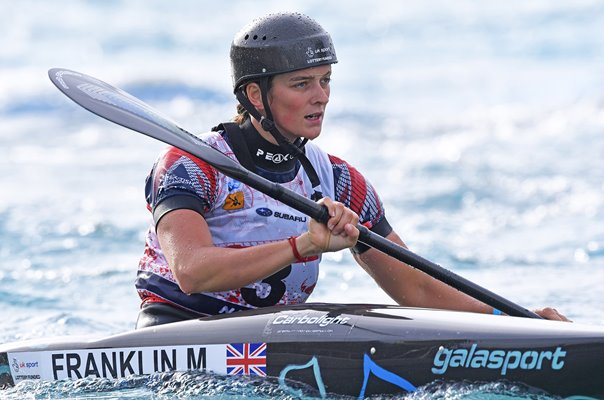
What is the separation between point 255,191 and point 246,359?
791 millimetres

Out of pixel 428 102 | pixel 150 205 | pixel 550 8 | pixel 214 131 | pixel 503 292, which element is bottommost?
pixel 503 292

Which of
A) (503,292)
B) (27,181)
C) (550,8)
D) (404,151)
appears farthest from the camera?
(550,8)

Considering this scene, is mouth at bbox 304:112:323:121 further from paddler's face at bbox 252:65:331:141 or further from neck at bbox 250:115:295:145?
neck at bbox 250:115:295:145

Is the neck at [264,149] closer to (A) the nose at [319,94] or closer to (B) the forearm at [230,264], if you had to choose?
(A) the nose at [319,94]

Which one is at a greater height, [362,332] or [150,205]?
[150,205]

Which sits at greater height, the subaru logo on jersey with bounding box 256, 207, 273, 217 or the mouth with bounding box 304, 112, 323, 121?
the mouth with bounding box 304, 112, 323, 121

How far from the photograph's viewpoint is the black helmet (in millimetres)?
4578

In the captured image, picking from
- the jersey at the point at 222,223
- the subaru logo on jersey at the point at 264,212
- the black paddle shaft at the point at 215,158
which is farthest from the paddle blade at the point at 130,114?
the subaru logo on jersey at the point at 264,212

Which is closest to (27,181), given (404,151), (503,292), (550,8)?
(404,151)

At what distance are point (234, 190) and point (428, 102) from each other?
49.7ft

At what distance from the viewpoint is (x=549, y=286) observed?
9070 mm

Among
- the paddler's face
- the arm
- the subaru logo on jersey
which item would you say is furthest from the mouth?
the arm

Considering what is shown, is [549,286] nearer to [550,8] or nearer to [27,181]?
[27,181]

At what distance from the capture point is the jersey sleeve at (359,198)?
496cm
